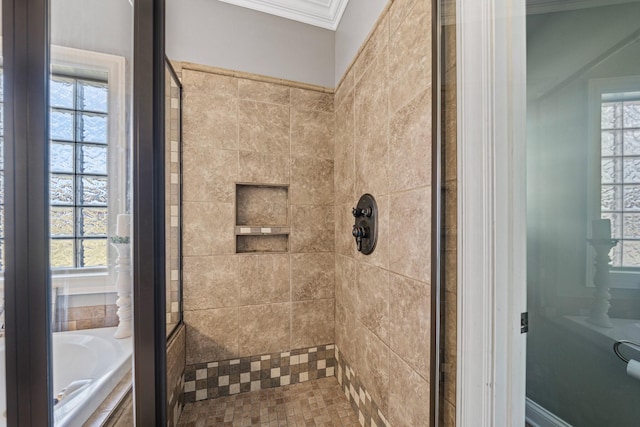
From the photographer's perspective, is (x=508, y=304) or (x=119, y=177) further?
(x=119, y=177)

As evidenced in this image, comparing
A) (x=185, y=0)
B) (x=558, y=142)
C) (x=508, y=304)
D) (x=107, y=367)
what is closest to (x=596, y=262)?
(x=558, y=142)

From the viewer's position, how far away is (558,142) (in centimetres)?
117

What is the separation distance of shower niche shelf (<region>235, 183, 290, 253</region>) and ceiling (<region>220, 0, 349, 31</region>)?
977mm

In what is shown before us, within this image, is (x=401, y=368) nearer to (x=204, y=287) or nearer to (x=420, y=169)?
(x=420, y=169)

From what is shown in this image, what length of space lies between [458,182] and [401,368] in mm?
604

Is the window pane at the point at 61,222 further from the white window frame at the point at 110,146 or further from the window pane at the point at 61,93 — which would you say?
the window pane at the point at 61,93

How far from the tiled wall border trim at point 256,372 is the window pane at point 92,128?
3.63 feet

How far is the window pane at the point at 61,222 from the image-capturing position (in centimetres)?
58

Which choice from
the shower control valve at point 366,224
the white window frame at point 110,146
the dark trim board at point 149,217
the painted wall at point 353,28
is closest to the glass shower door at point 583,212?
the painted wall at point 353,28

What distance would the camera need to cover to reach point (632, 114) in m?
1.01

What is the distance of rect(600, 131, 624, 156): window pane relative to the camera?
3.36ft

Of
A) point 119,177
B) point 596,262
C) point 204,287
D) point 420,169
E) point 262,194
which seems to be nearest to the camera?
point 420,169

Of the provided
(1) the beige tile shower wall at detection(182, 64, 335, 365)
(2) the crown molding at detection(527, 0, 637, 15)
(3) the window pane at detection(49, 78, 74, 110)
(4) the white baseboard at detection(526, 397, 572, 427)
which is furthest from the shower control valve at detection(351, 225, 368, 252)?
(2) the crown molding at detection(527, 0, 637, 15)

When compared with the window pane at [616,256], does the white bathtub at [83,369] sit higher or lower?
lower
